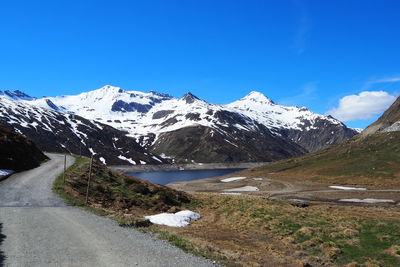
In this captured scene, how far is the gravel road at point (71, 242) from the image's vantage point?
16062mm

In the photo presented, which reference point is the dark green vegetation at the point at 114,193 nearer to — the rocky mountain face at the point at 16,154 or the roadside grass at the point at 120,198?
the roadside grass at the point at 120,198

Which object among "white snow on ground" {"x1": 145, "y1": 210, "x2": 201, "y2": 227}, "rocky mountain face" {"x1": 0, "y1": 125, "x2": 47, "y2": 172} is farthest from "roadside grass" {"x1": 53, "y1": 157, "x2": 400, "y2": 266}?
"rocky mountain face" {"x1": 0, "y1": 125, "x2": 47, "y2": 172}

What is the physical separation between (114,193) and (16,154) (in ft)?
75.7

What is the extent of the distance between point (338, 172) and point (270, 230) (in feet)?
331

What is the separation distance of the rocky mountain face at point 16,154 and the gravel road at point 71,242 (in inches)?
940

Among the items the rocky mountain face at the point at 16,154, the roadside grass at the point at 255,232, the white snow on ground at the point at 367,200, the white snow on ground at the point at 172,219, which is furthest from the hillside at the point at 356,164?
the rocky mountain face at the point at 16,154

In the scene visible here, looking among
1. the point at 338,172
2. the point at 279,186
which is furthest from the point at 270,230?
the point at 338,172

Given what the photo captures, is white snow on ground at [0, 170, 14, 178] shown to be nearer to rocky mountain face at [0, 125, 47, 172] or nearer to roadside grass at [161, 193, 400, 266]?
rocky mountain face at [0, 125, 47, 172]

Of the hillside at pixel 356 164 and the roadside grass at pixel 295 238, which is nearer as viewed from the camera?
the roadside grass at pixel 295 238

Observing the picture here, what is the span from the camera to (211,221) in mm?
37812

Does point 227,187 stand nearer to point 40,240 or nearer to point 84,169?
point 84,169

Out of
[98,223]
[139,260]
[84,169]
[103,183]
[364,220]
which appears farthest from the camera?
[84,169]

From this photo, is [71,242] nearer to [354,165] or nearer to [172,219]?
[172,219]

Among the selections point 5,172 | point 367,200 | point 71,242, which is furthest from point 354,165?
point 71,242
